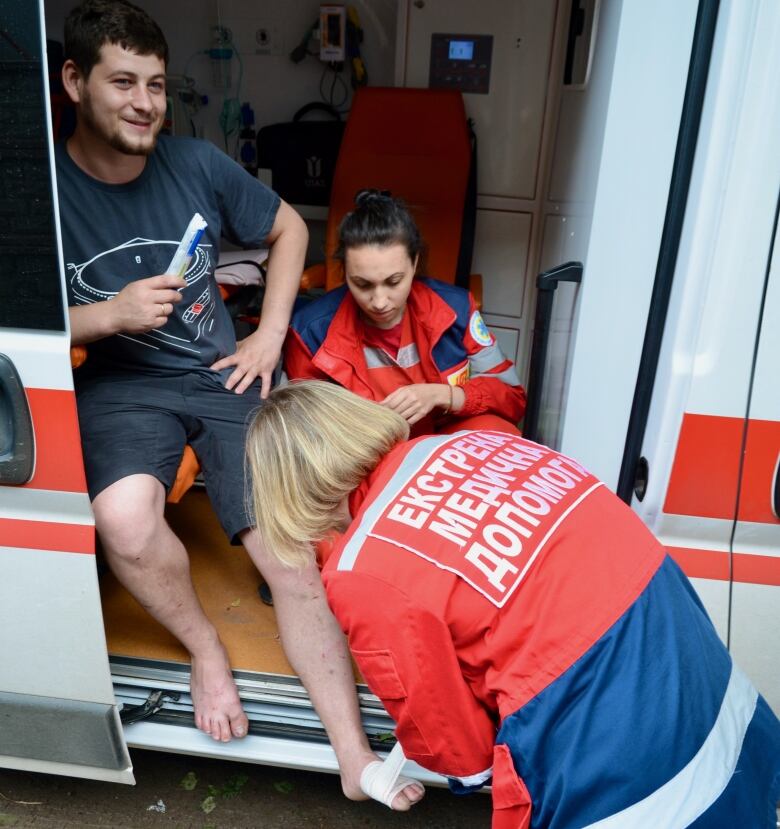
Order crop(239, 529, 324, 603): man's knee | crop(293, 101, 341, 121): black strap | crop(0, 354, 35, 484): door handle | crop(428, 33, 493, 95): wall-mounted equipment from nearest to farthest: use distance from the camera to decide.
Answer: crop(0, 354, 35, 484): door handle → crop(239, 529, 324, 603): man's knee → crop(428, 33, 493, 95): wall-mounted equipment → crop(293, 101, 341, 121): black strap

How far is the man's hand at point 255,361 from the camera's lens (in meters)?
1.98

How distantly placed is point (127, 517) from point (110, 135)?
87 centimetres

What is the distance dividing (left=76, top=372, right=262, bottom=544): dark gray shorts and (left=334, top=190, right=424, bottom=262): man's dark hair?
0.52 metres

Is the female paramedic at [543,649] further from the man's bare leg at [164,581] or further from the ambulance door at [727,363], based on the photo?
the man's bare leg at [164,581]

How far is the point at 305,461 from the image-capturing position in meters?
1.22

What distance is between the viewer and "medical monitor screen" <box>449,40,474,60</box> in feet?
10.2

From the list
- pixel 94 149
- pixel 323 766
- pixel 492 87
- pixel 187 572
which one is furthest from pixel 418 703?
pixel 492 87

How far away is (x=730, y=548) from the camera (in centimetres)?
138

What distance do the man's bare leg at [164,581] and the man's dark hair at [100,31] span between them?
93 cm

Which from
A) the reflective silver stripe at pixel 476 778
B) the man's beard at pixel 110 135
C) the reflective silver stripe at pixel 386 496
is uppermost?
the man's beard at pixel 110 135

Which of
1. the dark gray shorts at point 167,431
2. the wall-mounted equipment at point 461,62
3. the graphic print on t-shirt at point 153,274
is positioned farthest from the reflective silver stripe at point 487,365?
the wall-mounted equipment at point 461,62

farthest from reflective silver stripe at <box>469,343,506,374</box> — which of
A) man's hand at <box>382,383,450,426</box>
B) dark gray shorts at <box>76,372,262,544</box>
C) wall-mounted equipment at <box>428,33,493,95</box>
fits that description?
wall-mounted equipment at <box>428,33,493,95</box>

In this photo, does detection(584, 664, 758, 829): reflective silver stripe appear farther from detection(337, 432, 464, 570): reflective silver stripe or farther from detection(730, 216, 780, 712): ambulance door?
detection(337, 432, 464, 570): reflective silver stripe

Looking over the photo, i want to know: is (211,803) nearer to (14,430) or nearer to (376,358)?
(14,430)
